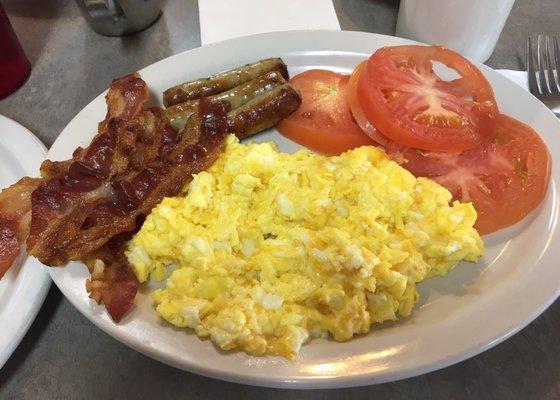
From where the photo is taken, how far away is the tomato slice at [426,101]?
1.76 metres

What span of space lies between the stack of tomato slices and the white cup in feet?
1.30

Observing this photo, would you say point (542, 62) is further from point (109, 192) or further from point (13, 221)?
point (13, 221)

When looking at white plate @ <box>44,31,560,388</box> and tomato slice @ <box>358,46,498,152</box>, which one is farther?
tomato slice @ <box>358,46,498,152</box>

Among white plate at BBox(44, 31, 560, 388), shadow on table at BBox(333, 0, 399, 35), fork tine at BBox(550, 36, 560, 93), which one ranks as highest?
fork tine at BBox(550, 36, 560, 93)

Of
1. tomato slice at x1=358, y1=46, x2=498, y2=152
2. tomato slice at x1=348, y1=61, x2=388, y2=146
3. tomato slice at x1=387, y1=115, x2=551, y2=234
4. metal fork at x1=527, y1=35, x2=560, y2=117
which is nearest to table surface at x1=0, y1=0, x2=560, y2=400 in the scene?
tomato slice at x1=387, y1=115, x2=551, y2=234

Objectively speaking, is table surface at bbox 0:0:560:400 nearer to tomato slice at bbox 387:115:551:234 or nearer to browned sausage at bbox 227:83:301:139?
tomato slice at bbox 387:115:551:234

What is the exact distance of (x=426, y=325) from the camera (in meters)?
1.43

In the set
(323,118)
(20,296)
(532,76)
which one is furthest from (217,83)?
(532,76)

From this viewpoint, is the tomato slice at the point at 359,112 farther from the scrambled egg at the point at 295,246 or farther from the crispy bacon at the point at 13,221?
the crispy bacon at the point at 13,221

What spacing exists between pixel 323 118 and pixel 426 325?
1004mm

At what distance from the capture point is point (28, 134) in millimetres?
2143

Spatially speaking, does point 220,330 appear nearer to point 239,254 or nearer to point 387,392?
point 239,254

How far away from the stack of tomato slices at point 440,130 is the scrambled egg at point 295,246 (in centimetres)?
14

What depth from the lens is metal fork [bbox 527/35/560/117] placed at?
88.8 inches
